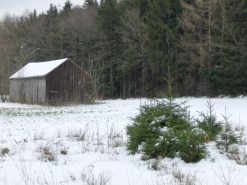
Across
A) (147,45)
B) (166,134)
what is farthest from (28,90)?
(166,134)

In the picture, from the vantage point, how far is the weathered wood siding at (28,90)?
4322cm

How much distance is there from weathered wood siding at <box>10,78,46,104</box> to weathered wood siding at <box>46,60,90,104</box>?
0.87 m

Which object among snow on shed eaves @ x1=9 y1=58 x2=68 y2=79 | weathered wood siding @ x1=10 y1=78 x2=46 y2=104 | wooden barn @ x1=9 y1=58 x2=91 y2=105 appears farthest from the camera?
snow on shed eaves @ x1=9 y1=58 x2=68 y2=79

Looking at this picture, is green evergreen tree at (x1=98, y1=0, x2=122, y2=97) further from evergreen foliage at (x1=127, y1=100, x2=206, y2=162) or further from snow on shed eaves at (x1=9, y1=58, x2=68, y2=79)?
evergreen foliage at (x1=127, y1=100, x2=206, y2=162)

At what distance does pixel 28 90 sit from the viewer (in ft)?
152

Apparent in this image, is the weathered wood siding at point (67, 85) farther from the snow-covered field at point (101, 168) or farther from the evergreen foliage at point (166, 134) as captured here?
the evergreen foliage at point (166, 134)

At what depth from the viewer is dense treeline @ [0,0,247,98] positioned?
4278cm

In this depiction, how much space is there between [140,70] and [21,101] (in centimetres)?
1884

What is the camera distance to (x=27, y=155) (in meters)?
9.44

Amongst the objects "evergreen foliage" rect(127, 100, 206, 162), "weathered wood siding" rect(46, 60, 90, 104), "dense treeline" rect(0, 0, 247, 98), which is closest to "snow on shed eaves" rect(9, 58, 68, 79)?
"weathered wood siding" rect(46, 60, 90, 104)

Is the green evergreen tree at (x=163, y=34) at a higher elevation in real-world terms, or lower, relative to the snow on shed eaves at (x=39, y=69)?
higher

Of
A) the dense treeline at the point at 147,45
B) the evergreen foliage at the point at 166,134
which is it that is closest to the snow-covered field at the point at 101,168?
the evergreen foliage at the point at 166,134

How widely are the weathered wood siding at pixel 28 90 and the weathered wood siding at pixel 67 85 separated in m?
0.87

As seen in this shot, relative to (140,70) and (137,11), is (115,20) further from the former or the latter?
(140,70)
